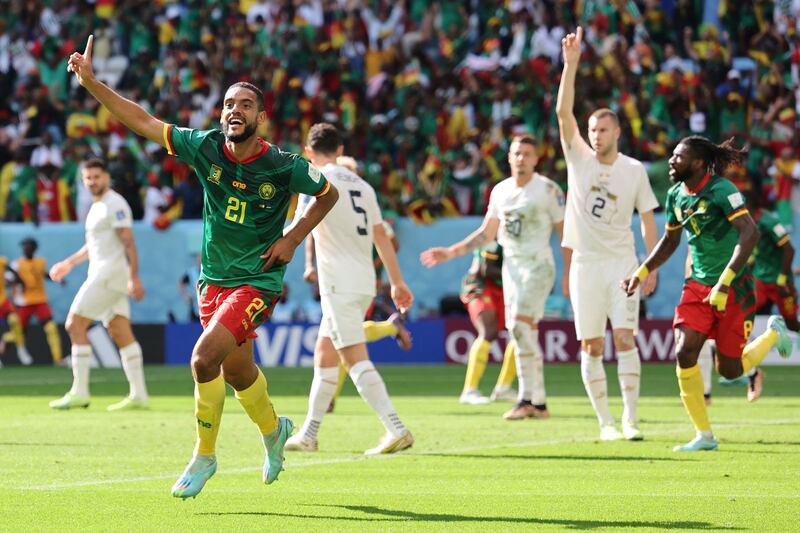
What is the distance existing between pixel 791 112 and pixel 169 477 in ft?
56.7

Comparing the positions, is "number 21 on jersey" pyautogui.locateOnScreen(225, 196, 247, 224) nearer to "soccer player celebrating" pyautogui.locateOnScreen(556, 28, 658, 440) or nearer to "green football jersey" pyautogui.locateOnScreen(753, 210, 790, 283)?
"soccer player celebrating" pyautogui.locateOnScreen(556, 28, 658, 440)

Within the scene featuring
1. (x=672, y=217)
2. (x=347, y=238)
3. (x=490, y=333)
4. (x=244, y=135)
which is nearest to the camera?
(x=244, y=135)

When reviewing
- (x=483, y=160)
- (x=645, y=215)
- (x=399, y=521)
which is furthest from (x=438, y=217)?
(x=399, y=521)

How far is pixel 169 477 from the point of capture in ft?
31.2

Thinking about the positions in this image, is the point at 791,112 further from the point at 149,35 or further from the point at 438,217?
the point at 149,35

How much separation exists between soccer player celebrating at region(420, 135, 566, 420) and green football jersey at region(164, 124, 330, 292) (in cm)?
603

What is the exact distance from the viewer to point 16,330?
24.8 metres

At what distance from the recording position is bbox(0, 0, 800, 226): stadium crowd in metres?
24.8

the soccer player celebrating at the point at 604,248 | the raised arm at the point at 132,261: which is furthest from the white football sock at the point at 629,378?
the raised arm at the point at 132,261

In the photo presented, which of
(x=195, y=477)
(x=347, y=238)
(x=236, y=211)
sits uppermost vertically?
(x=236, y=211)

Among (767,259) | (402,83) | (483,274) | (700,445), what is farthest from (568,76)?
(402,83)

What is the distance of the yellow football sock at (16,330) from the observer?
24781 mm

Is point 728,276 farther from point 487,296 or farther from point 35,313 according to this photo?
point 35,313

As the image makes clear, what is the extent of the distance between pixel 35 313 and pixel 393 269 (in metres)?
15.0
